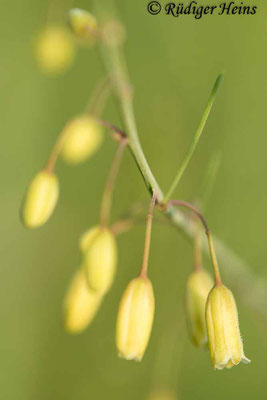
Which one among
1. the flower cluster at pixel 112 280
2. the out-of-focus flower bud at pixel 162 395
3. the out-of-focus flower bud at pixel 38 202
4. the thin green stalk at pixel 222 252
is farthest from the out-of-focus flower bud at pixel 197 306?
the out-of-focus flower bud at pixel 162 395

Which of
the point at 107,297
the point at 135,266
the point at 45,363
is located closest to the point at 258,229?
the point at 135,266

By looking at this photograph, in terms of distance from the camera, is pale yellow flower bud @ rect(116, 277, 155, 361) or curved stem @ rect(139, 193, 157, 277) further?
pale yellow flower bud @ rect(116, 277, 155, 361)

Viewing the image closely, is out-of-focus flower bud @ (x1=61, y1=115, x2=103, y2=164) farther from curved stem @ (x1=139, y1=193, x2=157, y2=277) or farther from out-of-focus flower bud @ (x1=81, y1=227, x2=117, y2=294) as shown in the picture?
curved stem @ (x1=139, y1=193, x2=157, y2=277)

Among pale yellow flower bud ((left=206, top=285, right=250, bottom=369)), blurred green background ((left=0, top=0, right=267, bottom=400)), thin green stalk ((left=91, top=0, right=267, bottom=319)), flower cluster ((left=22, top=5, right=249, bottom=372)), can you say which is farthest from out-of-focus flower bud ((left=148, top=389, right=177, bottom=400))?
pale yellow flower bud ((left=206, top=285, right=250, bottom=369))

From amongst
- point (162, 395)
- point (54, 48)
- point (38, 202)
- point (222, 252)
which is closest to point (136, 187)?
point (54, 48)

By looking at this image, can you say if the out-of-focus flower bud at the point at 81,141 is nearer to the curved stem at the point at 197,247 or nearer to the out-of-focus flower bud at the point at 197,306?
the curved stem at the point at 197,247
